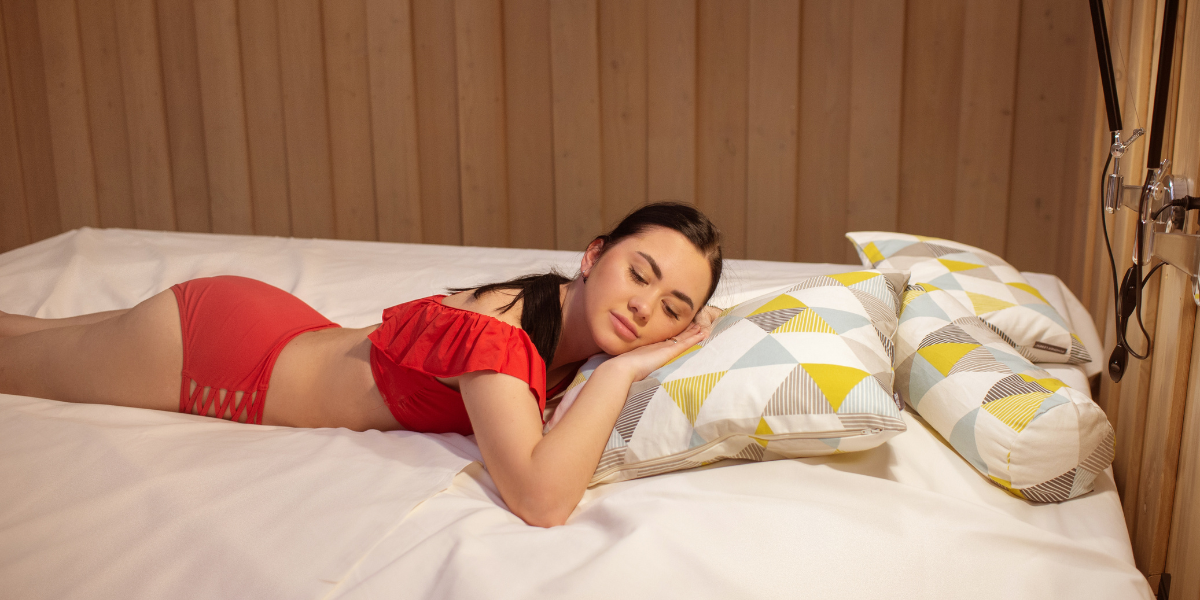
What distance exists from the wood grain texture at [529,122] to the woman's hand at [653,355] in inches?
69.9

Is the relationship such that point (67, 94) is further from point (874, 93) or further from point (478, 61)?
point (874, 93)

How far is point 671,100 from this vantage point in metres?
2.73

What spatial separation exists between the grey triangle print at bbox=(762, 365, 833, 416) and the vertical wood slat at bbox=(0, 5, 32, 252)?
11.8 ft

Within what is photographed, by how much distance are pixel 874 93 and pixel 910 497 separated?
1914 mm

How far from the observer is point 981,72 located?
2.47m

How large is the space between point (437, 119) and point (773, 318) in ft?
6.99

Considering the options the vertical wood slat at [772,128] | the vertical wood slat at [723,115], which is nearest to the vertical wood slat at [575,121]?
the vertical wood slat at [723,115]

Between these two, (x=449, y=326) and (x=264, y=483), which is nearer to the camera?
(x=264, y=483)

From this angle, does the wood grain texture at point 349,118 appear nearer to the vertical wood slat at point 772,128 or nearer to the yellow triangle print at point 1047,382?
the vertical wood slat at point 772,128

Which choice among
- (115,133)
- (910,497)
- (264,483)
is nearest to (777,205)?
(910,497)

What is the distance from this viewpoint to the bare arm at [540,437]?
3.12 ft

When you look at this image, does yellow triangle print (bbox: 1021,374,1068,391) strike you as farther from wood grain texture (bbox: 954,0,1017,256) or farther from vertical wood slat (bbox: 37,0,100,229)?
vertical wood slat (bbox: 37,0,100,229)

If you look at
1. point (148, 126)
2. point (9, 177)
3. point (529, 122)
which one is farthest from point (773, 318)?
point (9, 177)

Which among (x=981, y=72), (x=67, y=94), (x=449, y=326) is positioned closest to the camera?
(x=449, y=326)
